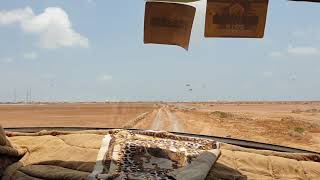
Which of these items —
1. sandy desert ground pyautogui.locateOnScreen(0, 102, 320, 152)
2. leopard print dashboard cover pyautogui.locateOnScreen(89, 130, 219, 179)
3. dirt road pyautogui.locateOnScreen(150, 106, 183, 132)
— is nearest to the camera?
leopard print dashboard cover pyautogui.locateOnScreen(89, 130, 219, 179)

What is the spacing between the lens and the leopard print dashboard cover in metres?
3.60

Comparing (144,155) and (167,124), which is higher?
(144,155)

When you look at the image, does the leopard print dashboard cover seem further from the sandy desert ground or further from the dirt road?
the dirt road

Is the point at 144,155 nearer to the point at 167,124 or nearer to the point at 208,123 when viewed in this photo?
the point at 167,124

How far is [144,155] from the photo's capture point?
3.90 metres

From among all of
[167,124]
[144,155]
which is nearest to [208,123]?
[167,124]

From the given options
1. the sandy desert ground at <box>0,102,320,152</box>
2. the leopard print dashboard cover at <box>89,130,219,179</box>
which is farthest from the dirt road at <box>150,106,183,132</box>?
the leopard print dashboard cover at <box>89,130,219,179</box>

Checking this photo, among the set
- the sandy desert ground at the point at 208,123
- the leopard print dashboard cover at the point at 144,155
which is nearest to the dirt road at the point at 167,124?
the sandy desert ground at the point at 208,123

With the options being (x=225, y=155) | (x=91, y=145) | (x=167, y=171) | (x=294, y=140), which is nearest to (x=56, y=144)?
(x=91, y=145)

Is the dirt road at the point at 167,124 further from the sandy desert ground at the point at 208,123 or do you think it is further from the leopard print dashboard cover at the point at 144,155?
the leopard print dashboard cover at the point at 144,155

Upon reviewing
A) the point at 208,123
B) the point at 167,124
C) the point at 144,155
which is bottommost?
the point at 208,123

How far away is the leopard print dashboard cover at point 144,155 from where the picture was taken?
3.60 m

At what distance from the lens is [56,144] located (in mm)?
4117

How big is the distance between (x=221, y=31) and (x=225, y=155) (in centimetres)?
102
